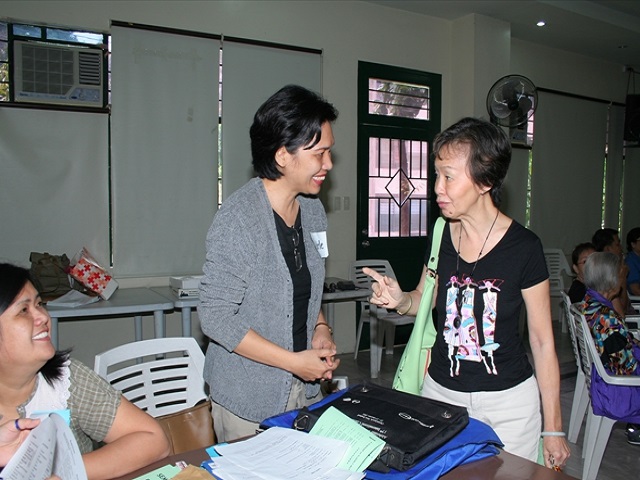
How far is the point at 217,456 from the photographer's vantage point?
4.07ft

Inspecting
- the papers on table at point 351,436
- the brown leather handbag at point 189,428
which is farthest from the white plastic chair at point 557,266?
the papers on table at point 351,436

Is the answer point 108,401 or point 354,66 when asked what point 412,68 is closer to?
point 354,66

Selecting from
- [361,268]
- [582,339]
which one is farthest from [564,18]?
[582,339]

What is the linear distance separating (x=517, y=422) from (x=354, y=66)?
4580 millimetres

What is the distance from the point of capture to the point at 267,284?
1585 mm

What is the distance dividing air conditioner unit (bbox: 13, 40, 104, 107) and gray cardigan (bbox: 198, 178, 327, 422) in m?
3.26

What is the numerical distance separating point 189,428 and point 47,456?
82 cm

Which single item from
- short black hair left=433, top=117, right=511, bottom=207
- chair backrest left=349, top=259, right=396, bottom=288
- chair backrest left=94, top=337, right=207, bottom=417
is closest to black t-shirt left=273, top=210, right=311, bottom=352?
short black hair left=433, top=117, right=511, bottom=207

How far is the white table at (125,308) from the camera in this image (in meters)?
3.54

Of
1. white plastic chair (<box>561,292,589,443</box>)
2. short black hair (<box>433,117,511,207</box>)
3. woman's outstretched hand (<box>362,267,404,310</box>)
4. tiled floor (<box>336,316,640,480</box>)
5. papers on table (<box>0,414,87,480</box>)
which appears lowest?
tiled floor (<box>336,316,640,480</box>)

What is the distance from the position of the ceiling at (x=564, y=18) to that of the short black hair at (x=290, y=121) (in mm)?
4472

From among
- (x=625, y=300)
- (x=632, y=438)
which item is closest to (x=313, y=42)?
(x=625, y=300)

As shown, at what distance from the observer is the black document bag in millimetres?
1133

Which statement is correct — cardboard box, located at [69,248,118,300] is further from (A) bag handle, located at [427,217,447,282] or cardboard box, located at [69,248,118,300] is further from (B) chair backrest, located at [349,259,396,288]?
(A) bag handle, located at [427,217,447,282]
